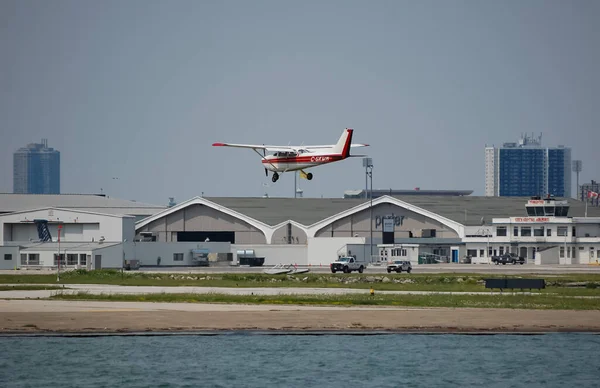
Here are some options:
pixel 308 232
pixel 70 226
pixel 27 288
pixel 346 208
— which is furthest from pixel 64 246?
pixel 346 208

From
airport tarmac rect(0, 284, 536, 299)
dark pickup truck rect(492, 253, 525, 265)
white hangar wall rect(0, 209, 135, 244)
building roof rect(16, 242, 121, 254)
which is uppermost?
white hangar wall rect(0, 209, 135, 244)

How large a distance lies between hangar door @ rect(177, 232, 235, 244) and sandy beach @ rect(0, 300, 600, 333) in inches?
3780

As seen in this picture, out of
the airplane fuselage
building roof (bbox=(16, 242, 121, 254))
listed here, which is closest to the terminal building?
building roof (bbox=(16, 242, 121, 254))

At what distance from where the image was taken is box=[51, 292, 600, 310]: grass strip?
64.1m

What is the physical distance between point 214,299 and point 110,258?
58637mm

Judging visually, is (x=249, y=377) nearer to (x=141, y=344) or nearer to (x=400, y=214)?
(x=141, y=344)

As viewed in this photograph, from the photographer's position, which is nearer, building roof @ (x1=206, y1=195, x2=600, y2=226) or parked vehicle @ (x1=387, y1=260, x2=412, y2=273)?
parked vehicle @ (x1=387, y1=260, x2=412, y2=273)

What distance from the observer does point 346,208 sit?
165 meters

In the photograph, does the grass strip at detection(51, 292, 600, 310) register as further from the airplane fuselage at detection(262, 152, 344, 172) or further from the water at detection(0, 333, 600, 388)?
the airplane fuselage at detection(262, 152, 344, 172)

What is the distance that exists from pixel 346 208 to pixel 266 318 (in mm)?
109080

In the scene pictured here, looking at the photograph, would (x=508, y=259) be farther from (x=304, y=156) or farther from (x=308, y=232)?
(x=304, y=156)

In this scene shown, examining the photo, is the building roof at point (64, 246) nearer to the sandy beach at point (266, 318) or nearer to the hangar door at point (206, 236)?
the hangar door at point (206, 236)

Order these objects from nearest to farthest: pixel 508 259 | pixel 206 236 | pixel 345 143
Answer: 1. pixel 345 143
2. pixel 508 259
3. pixel 206 236

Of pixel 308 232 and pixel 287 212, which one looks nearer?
pixel 308 232
